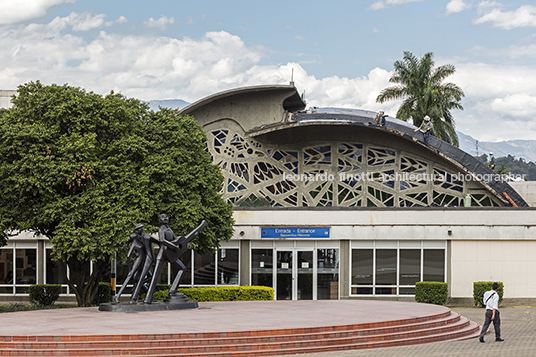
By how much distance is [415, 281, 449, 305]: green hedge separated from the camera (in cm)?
2908

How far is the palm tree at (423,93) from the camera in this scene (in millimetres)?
48094

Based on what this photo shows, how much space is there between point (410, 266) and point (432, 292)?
1.75 m

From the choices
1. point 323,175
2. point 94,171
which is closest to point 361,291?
point 323,175

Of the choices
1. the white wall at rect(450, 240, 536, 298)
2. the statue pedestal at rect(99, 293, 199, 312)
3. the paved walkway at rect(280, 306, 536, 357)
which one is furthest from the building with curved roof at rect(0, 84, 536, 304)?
the paved walkway at rect(280, 306, 536, 357)

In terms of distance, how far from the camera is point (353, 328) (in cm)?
1595

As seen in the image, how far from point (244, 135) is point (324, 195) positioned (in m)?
5.46

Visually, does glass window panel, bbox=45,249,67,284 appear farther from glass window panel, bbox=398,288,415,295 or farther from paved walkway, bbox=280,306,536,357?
paved walkway, bbox=280,306,536,357

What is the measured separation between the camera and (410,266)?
1196 inches

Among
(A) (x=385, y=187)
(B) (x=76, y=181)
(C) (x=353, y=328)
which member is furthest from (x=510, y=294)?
(B) (x=76, y=181)

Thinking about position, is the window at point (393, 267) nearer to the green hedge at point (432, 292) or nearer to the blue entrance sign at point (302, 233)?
the green hedge at point (432, 292)

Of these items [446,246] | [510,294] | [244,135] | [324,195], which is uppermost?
[244,135]

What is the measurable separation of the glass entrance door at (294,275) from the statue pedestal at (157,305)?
10.1m

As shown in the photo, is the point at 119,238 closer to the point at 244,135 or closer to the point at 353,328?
the point at 353,328

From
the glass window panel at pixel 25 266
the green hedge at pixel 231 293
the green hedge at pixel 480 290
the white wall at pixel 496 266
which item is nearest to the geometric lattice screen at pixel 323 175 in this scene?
the white wall at pixel 496 266
